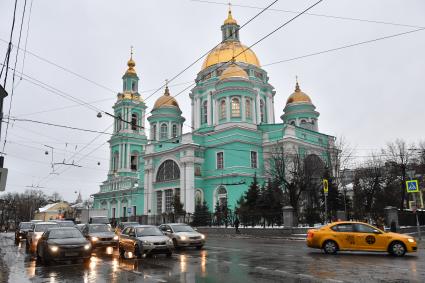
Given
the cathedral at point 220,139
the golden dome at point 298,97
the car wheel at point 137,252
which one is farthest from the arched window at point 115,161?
the car wheel at point 137,252

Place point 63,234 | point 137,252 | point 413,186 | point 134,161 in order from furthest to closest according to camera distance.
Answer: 1. point 134,161
2. point 413,186
3. point 137,252
4. point 63,234

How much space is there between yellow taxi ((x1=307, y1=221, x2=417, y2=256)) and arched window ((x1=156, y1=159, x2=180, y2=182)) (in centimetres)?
3616

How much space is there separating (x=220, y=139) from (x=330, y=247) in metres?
34.0

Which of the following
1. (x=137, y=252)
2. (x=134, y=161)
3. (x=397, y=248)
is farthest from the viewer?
(x=134, y=161)

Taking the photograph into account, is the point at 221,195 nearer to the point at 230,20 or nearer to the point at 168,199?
the point at 168,199

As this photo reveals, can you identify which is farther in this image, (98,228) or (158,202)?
(158,202)

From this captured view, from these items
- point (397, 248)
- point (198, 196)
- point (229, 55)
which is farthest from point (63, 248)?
point (229, 55)

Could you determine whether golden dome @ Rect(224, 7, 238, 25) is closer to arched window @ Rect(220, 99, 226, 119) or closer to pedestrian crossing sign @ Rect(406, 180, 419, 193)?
arched window @ Rect(220, 99, 226, 119)

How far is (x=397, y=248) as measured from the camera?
14.8 metres

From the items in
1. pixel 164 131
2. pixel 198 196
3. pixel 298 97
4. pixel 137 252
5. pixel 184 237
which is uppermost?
pixel 298 97

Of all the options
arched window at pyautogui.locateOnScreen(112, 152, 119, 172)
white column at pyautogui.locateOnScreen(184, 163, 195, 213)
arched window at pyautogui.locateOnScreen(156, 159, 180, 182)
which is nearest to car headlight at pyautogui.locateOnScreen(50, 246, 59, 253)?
white column at pyautogui.locateOnScreen(184, 163, 195, 213)

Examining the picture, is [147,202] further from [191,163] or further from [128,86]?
[128,86]

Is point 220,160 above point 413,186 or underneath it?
above

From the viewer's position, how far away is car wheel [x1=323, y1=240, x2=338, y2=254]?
1570 centimetres
